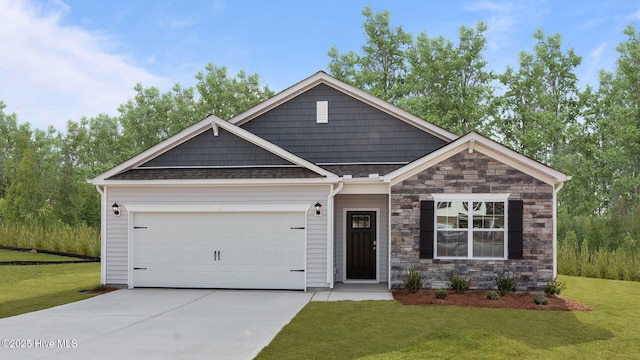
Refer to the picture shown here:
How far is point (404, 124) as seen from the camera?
1491 centimetres

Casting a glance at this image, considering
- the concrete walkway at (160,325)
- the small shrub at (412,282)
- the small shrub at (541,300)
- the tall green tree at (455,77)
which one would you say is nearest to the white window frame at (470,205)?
the small shrub at (412,282)

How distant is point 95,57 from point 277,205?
21.1 m

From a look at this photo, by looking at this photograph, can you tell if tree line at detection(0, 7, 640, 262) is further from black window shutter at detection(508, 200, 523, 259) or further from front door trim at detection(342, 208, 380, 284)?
black window shutter at detection(508, 200, 523, 259)

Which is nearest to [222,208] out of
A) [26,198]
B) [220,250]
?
[220,250]

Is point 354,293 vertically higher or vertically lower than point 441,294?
lower

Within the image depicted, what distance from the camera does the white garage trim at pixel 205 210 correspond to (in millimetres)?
12414

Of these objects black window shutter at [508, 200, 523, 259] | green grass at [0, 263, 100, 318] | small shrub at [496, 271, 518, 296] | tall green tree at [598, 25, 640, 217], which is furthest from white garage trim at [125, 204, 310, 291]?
tall green tree at [598, 25, 640, 217]

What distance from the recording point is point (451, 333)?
7566 mm

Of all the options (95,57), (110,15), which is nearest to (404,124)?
(110,15)

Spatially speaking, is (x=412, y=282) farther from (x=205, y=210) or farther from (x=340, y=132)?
(x=205, y=210)

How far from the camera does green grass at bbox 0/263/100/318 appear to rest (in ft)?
35.0

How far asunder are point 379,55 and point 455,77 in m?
5.30

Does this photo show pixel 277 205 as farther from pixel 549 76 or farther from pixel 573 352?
pixel 549 76

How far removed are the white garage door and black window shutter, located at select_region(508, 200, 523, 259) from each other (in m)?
5.11
